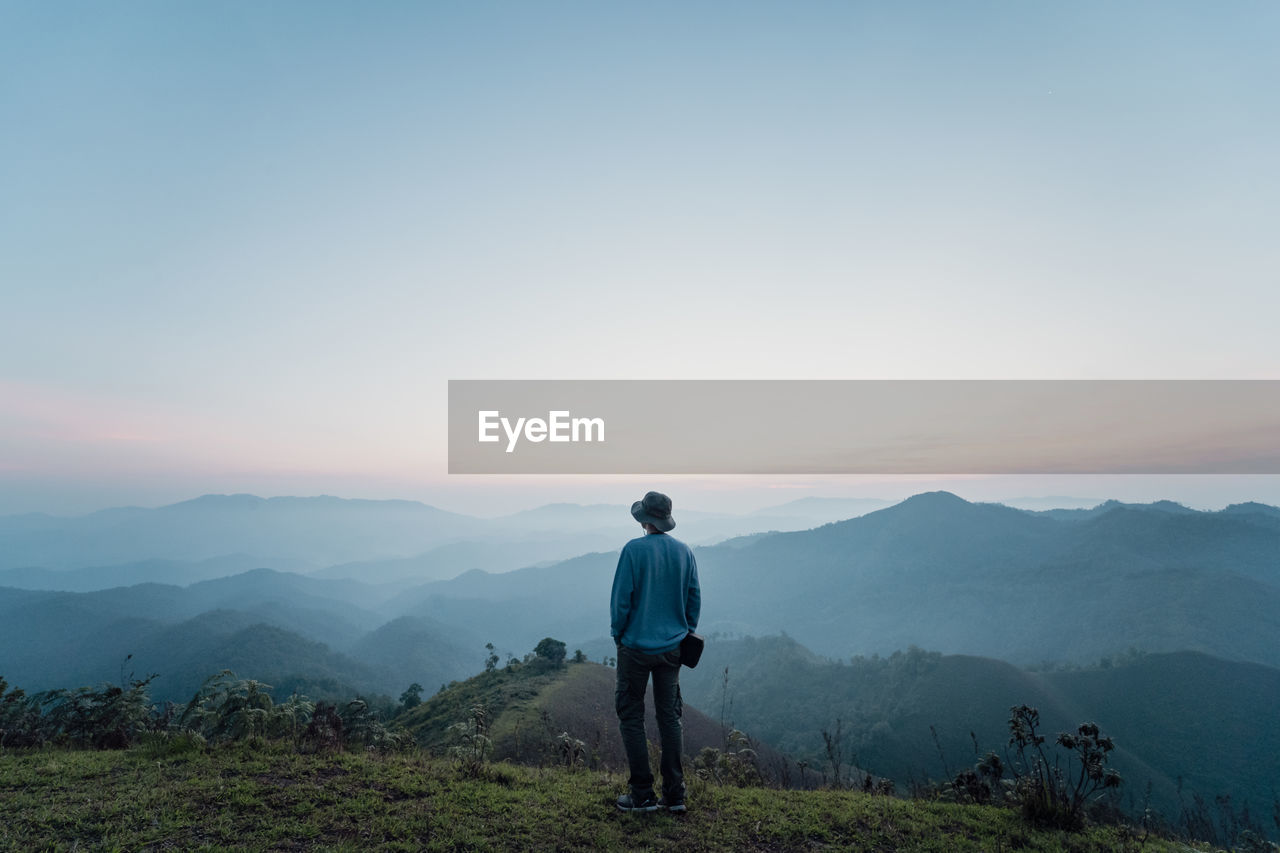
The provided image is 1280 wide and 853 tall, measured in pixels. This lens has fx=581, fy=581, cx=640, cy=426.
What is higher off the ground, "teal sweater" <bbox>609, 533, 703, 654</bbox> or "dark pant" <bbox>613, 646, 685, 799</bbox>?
"teal sweater" <bbox>609, 533, 703, 654</bbox>

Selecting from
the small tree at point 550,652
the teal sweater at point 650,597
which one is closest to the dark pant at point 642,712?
the teal sweater at point 650,597

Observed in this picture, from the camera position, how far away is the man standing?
5672 millimetres

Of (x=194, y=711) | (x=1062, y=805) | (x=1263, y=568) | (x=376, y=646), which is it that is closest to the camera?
(x=1062, y=805)

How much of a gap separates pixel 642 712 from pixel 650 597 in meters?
1.12

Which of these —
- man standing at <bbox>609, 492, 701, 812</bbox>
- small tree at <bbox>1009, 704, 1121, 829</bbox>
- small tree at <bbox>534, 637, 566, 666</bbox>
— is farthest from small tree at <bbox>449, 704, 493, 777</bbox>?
small tree at <bbox>534, 637, 566, 666</bbox>

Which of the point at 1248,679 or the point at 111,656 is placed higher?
the point at 1248,679

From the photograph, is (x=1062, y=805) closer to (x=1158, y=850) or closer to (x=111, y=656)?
(x=1158, y=850)

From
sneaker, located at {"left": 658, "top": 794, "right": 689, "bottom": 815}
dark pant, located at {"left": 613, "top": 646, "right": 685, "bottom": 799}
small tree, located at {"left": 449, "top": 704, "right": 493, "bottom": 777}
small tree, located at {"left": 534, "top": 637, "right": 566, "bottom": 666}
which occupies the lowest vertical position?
small tree, located at {"left": 534, "top": 637, "right": 566, "bottom": 666}

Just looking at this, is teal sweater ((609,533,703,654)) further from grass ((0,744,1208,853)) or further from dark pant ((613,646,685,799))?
grass ((0,744,1208,853))

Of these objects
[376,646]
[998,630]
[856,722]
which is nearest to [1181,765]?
[856,722]

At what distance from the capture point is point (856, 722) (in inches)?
4033

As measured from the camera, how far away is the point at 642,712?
5719 millimetres

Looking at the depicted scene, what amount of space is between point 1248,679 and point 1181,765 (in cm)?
3112

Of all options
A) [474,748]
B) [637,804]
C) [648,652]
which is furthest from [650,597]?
[474,748]
